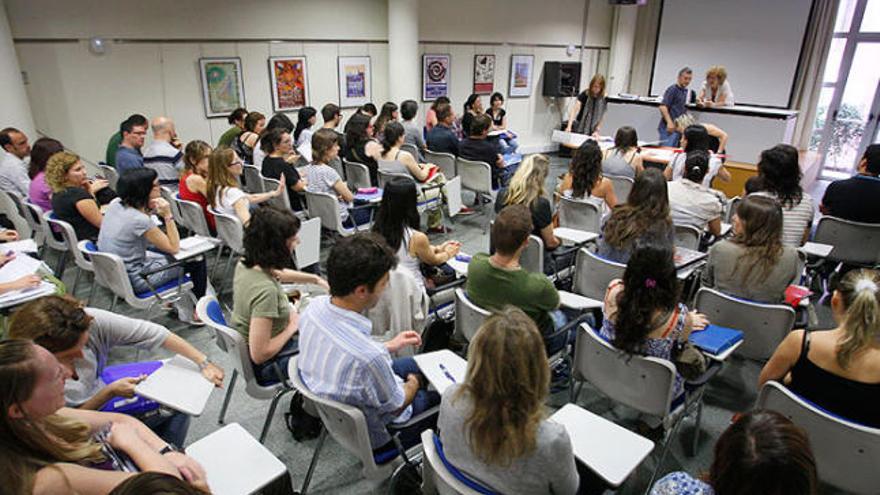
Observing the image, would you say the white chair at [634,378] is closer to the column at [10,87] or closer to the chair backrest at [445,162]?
the chair backrest at [445,162]

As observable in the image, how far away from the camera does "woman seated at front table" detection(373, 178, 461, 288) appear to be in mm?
2930

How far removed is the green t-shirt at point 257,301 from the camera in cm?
228

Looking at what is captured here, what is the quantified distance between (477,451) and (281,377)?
1240mm

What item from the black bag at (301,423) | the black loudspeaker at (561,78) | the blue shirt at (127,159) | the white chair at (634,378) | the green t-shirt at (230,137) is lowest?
the black bag at (301,423)

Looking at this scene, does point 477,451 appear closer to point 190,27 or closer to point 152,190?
point 152,190

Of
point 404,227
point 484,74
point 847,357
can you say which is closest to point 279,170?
point 404,227

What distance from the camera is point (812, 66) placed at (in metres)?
8.64

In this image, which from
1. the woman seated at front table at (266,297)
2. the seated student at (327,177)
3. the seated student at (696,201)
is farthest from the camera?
the seated student at (327,177)

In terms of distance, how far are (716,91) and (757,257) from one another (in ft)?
17.7

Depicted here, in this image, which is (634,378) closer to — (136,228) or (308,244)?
(308,244)

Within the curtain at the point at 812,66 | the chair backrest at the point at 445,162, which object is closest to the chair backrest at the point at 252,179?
the chair backrest at the point at 445,162

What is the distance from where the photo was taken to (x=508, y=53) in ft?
32.1

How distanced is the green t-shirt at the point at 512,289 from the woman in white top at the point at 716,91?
20.3ft

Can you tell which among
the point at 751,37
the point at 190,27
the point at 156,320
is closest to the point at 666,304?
the point at 156,320
